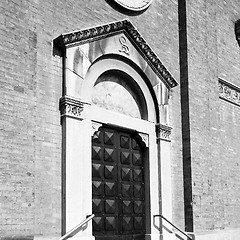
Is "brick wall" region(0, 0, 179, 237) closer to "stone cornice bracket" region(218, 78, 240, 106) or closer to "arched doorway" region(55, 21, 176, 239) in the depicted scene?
"arched doorway" region(55, 21, 176, 239)

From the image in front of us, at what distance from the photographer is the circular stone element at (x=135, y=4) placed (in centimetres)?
1084

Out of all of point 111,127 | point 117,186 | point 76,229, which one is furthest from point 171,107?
point 76,229

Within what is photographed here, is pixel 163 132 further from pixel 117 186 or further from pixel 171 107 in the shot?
pixel 117 186

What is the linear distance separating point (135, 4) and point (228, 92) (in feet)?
14.6

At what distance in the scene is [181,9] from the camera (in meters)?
12.7

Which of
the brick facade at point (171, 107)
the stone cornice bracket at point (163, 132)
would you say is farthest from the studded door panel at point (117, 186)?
the brick facade at point (171, 107)

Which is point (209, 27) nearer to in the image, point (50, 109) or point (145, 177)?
point (145, 177)

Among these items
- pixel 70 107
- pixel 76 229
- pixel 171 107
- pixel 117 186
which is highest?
pixel 171 107

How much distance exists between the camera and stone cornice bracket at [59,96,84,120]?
9.03 m

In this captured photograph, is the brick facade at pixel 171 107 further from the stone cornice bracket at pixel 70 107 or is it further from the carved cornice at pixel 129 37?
the carved cornice at pixel 129 37

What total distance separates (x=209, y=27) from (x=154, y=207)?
17.4 ft

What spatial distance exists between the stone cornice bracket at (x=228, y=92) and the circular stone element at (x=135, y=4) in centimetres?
346

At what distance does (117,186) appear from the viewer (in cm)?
1016

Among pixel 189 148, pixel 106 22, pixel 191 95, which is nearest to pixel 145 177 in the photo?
pixel 189 148
